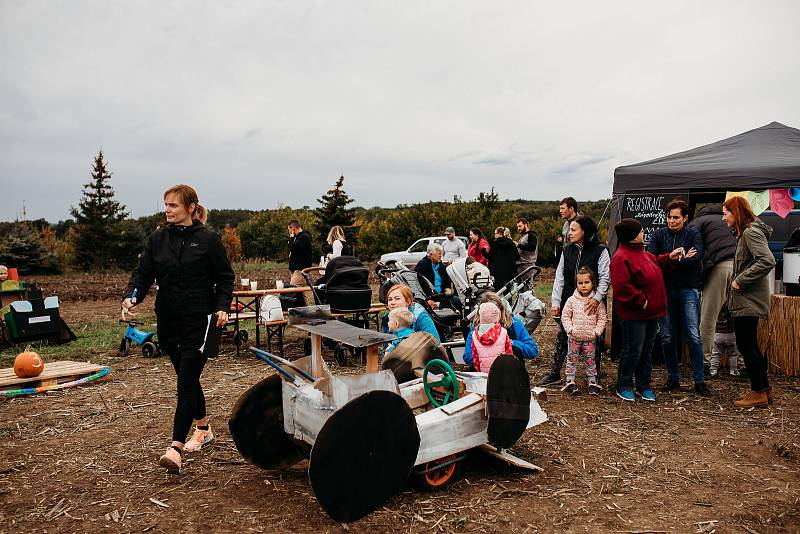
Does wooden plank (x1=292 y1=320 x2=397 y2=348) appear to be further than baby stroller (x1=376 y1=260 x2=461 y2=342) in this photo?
No

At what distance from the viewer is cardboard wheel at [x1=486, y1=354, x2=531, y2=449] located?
353 centimetres

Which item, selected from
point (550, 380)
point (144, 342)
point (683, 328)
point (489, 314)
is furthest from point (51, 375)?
point (683, 328)

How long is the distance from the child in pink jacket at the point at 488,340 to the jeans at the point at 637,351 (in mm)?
1331

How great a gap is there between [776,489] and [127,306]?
4362 millimetres

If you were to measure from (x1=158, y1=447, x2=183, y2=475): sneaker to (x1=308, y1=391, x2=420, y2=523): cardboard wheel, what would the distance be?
1296 millimetres

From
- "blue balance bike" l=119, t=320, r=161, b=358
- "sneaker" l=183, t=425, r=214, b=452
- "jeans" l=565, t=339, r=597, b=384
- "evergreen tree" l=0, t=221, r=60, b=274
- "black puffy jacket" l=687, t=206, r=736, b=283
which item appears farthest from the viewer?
"evergreen tree" l=0, t=221, r=60, b=274

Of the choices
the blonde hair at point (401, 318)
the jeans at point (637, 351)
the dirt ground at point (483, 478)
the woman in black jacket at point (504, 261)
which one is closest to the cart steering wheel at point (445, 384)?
the dirt ground at point (483, 478)

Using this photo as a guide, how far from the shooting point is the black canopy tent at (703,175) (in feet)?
23.3

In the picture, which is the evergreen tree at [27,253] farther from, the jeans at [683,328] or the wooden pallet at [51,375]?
the jeans at [683,328]

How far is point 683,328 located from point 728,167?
2615 mm

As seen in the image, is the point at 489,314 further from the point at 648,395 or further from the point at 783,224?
the point at 783,224

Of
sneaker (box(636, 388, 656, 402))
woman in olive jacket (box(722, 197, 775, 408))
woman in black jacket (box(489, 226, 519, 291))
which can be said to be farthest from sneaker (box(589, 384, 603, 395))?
woman in black jacket (box(489, 226, 519, 291))

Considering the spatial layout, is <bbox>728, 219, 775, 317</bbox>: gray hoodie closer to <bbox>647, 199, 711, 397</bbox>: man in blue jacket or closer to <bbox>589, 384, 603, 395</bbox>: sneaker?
<bbox>647, 199, 711, 397</bbox>: man in blue jacket

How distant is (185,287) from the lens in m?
3.93
